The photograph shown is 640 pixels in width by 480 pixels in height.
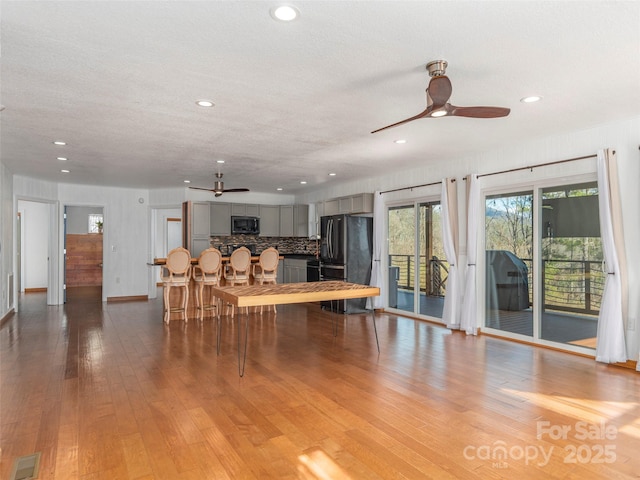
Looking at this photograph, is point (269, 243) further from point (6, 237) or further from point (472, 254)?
point (472, 254)

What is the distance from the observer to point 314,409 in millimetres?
3123

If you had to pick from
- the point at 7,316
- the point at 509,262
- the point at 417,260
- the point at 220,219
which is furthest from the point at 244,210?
the point at 509,262

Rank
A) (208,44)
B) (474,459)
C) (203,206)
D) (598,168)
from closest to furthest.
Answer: (474,459)
(208,44)
(598,168)
(203,206)

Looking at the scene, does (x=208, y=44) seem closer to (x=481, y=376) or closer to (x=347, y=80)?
(x=347, y=80)

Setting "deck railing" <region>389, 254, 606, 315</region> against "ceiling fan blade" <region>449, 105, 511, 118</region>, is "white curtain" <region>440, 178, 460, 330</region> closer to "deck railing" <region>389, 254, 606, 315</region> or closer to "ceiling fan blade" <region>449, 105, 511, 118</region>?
"deck railing" <region>389, 254, 606, 315</region>

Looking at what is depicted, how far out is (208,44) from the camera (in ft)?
8.63

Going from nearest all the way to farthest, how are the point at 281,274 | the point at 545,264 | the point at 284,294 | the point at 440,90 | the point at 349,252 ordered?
the point at 440,90 → the point at 284,294 → the point at 545,264 → the point at 349,252 → the point at 281,274

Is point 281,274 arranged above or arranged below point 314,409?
above

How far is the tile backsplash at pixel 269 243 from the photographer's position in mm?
9602

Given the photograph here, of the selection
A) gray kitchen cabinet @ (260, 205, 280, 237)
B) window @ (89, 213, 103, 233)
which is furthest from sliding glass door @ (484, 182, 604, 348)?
window @ (89, 213, 103, 233)

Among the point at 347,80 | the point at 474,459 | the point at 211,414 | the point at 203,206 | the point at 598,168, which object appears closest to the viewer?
the point at 474,459

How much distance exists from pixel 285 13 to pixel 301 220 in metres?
7.84

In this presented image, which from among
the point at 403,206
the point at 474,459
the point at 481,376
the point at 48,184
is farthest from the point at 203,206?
the point at 474,459

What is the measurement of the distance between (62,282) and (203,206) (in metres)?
3.32
